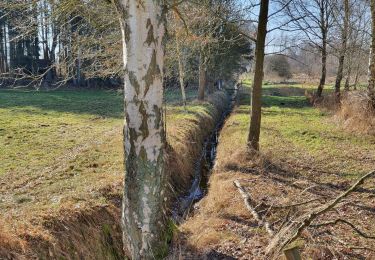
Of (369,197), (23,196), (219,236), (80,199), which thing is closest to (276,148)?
(369,197)

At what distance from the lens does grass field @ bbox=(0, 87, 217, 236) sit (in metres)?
6.55

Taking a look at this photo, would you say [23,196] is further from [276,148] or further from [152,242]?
[276,148]

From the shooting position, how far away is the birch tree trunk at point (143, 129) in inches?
176

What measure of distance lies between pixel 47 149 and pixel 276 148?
24.6 feet

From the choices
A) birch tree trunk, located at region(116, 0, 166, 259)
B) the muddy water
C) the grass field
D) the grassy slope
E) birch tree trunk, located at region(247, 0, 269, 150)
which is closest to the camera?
birch tree trunk, located at region(116, 0, 166, 259)

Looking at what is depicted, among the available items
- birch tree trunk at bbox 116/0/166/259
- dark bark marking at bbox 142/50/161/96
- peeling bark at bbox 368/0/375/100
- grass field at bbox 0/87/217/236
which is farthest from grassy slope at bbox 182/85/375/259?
dark bark marking at bbox 142/50/161/96

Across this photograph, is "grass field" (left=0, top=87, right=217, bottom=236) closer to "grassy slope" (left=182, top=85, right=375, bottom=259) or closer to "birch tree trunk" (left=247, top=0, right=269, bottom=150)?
"grassy slope" (left=182, top=85, right=375, bottom=259)

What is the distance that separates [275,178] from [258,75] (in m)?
2.92

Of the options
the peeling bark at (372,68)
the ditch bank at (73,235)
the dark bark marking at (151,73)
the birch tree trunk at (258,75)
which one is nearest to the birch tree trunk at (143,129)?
the dark bark marking at (151,73)

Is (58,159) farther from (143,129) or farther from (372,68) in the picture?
(372,68)

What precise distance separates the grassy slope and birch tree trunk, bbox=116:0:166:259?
1021 mm

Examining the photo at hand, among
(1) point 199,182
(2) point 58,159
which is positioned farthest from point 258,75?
(2) point 58,159

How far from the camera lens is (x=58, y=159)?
32.9 ft

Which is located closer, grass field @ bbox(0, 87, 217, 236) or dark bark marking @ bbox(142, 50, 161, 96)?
dark bark marking @ bbox(142, 50, 161, 96)
